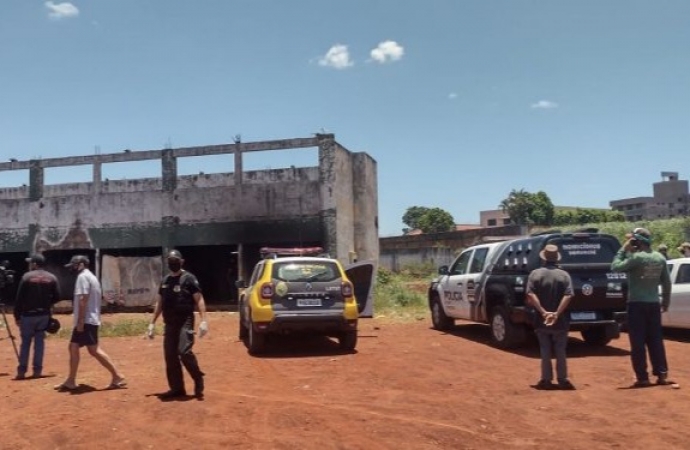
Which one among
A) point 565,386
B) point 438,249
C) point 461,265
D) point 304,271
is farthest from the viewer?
point 438,249

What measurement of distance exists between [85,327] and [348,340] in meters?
4.72

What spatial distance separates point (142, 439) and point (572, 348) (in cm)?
775

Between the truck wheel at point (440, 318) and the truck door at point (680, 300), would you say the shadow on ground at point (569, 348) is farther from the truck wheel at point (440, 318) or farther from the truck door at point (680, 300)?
the truck door at point (680, 300)

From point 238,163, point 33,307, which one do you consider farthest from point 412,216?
point 33,307

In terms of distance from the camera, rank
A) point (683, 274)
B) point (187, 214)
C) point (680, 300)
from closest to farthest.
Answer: point (680, 300) < point (683, 274) < point (187, 214)

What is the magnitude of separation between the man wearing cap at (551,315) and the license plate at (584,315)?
211cm

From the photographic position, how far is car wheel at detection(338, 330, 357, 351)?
36.0 feet

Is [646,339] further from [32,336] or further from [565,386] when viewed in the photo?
[32,336]

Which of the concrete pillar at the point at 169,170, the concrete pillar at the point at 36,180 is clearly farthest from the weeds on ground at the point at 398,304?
the concrete pillar at the point at 36,180

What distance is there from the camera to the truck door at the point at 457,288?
12.3 metres

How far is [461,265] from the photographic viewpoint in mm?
12906

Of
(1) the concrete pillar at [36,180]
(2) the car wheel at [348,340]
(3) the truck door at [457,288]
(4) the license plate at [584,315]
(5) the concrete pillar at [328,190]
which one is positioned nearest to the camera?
(4) the license plate at [584,315]

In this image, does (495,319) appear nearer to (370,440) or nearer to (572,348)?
(572,348)

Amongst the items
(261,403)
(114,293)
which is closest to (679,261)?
(261,403)
